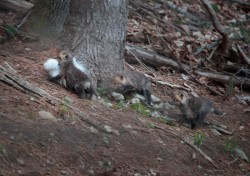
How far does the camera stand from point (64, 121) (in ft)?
21.1

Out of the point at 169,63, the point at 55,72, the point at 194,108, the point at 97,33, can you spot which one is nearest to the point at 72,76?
the point at 55,72

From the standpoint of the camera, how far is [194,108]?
8.23m

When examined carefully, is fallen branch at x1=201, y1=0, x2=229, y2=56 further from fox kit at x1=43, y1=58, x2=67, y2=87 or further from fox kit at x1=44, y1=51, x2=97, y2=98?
fox kit at x1=43, y1=58, x2=67, y2=87

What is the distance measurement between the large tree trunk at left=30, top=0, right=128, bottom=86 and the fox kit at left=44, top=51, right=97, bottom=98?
0.90 feet

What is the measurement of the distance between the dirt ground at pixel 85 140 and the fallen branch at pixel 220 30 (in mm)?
2767

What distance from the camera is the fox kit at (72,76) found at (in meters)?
7.60

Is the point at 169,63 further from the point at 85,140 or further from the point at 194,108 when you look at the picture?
the point at 85,140

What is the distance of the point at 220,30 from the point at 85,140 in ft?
17.6

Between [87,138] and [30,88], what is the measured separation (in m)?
1.20

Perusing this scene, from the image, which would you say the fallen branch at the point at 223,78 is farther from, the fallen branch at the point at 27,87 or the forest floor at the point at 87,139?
the fallen branch at the point at 27,87

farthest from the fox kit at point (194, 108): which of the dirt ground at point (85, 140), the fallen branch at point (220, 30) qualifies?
the fallen branch at point (220, 30)

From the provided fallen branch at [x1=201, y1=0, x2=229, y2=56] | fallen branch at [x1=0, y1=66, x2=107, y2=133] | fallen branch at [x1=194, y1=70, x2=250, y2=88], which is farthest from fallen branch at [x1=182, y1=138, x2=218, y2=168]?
fallen branch at [x1=201, y1=0, x2=229, y2=56]

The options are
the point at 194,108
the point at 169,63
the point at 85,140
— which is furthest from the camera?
the point at 169,63

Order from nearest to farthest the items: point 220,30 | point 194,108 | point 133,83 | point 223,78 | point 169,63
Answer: point 194,108
point 133,83
point 169,63
point 223,78
point 220,30
